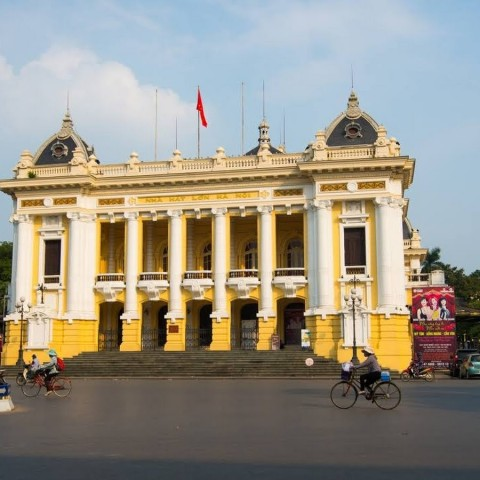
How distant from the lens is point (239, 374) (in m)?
38.0

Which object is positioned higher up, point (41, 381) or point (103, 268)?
point (103, 268)

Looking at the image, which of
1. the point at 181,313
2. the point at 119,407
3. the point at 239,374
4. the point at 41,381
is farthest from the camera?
the point at 181,313

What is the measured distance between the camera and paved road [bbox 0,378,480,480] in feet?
30.3

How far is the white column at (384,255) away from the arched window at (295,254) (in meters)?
7.24

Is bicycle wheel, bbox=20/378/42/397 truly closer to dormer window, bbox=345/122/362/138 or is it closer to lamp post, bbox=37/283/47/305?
lamp post, bbox=37/283/47/305

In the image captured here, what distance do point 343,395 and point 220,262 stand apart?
26034mm

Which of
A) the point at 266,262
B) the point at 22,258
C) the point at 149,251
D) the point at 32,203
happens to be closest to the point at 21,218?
the point at 32,203

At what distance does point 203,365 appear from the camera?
39.4m

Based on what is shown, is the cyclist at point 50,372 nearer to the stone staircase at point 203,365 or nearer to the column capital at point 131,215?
the stone staircase at point 203,365

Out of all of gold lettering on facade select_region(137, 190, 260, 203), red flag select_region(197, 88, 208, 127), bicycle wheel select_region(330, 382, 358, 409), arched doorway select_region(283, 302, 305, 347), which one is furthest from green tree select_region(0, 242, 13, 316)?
bicycle wheel select_region(330, 382, 358, 409)

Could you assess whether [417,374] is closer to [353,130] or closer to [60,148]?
[353,130]

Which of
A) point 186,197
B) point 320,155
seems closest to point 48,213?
point 186,197

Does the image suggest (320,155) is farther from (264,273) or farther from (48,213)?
(48,213)

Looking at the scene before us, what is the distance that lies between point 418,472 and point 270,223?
34.7 m
